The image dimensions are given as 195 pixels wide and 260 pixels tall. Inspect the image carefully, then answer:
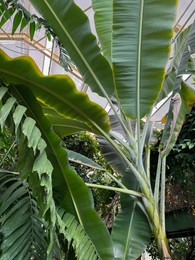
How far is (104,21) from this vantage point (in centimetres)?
219

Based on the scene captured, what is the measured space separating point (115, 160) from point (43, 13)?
4.50 feet

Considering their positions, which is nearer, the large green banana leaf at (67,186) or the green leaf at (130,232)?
the large green banana leaf at (67,186)

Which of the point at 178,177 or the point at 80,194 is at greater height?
the point at 178,177

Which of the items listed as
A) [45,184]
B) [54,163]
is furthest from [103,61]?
[45,184]

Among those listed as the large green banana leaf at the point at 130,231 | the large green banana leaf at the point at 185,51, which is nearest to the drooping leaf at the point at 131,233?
the large green banana leaf at the point at 130,231

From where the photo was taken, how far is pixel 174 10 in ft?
5.88

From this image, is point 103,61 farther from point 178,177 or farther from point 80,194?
point 178,177

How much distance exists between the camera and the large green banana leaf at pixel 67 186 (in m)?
1.45

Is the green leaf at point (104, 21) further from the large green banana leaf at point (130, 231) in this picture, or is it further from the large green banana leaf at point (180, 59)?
the large green banana leaf at point (130, 231)

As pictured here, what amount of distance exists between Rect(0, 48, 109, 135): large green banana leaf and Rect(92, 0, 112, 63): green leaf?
0.52 meters

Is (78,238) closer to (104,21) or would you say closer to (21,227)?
(21,227)

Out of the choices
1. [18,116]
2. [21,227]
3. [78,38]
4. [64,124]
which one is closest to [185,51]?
[78,38]

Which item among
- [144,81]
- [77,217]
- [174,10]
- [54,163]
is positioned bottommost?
[77,217]

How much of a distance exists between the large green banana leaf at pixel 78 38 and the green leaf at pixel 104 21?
0.18m
